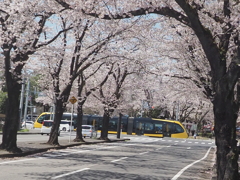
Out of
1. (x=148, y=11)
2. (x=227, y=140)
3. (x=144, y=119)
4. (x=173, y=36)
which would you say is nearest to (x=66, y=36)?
(x=173, y=36)

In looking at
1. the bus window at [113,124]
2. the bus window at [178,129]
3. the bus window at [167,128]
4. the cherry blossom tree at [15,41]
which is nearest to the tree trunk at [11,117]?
the cherry blossom tree at [15,41]

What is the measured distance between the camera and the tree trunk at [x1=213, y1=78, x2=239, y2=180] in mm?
9094

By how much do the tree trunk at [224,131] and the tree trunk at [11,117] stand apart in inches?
379

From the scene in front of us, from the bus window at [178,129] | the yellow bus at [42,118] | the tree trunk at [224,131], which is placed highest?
the yellow bus at [42,118]

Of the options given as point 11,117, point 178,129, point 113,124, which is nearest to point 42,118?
point 113,124

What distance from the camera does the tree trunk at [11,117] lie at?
1630 centimetres

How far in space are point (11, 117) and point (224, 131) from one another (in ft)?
32.7

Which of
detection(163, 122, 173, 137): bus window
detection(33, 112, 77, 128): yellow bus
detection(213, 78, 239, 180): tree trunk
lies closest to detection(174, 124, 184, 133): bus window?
detection(163, 122, 173, 137): bus window

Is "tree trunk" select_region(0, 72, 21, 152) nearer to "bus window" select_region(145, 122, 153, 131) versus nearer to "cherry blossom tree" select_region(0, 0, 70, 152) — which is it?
"cherry blossom tree" select_region(0, 0, 70, 152)

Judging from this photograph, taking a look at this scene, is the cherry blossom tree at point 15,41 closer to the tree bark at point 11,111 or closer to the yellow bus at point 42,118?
the tree bark at point 11,111

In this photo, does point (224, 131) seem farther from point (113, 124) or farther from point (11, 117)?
point (113, 124)

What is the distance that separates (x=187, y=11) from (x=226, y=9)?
3767mm

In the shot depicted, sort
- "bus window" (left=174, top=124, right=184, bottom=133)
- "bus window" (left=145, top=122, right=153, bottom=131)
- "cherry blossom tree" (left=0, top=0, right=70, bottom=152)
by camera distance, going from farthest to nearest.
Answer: "bus window" (left=145, top=122, right=153, bottom=131) → "bus window" (left=174, top=124, right=184, bottom=133) → "cherry blossom tree" (left=0, top=0, right=70, bottom=152)

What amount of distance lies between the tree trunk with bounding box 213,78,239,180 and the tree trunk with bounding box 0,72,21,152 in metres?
9.63
